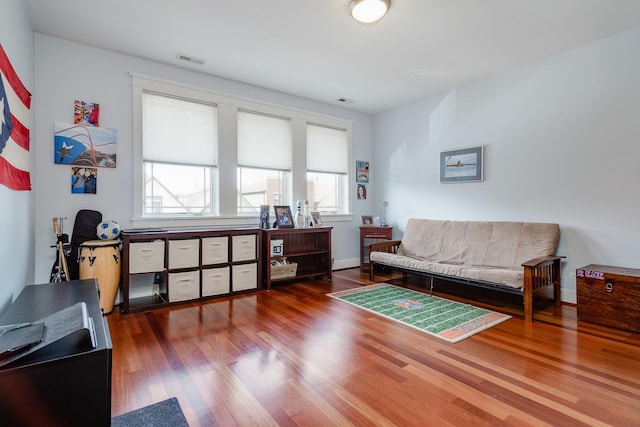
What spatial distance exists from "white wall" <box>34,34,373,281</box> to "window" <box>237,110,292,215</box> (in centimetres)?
79

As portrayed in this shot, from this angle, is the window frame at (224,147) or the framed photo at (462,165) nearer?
the window frame at (224,147)

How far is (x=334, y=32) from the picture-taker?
3.00 m

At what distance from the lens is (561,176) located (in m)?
3.47

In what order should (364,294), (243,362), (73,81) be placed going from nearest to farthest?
(243,362) → (73,81) → (364,294)

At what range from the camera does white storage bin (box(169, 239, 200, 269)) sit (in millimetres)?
3377

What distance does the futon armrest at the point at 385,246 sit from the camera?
14.6 feet

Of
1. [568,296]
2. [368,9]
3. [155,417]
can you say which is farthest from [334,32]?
[568,296]

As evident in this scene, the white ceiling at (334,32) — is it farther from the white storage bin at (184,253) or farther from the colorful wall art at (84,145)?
the white storage bin at (184,253)

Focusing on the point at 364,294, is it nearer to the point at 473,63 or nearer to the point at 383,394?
the point at 383,394

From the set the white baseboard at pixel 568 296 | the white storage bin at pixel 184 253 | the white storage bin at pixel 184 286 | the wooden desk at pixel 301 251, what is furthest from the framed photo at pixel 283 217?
the white baseboard at pixel 568 296

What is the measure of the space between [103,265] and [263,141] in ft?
7.99

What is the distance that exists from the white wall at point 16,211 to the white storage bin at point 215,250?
1.47 meters

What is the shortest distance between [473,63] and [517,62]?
499mm

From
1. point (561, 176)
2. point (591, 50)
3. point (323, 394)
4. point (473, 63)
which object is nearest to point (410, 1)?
point (473, 63)
